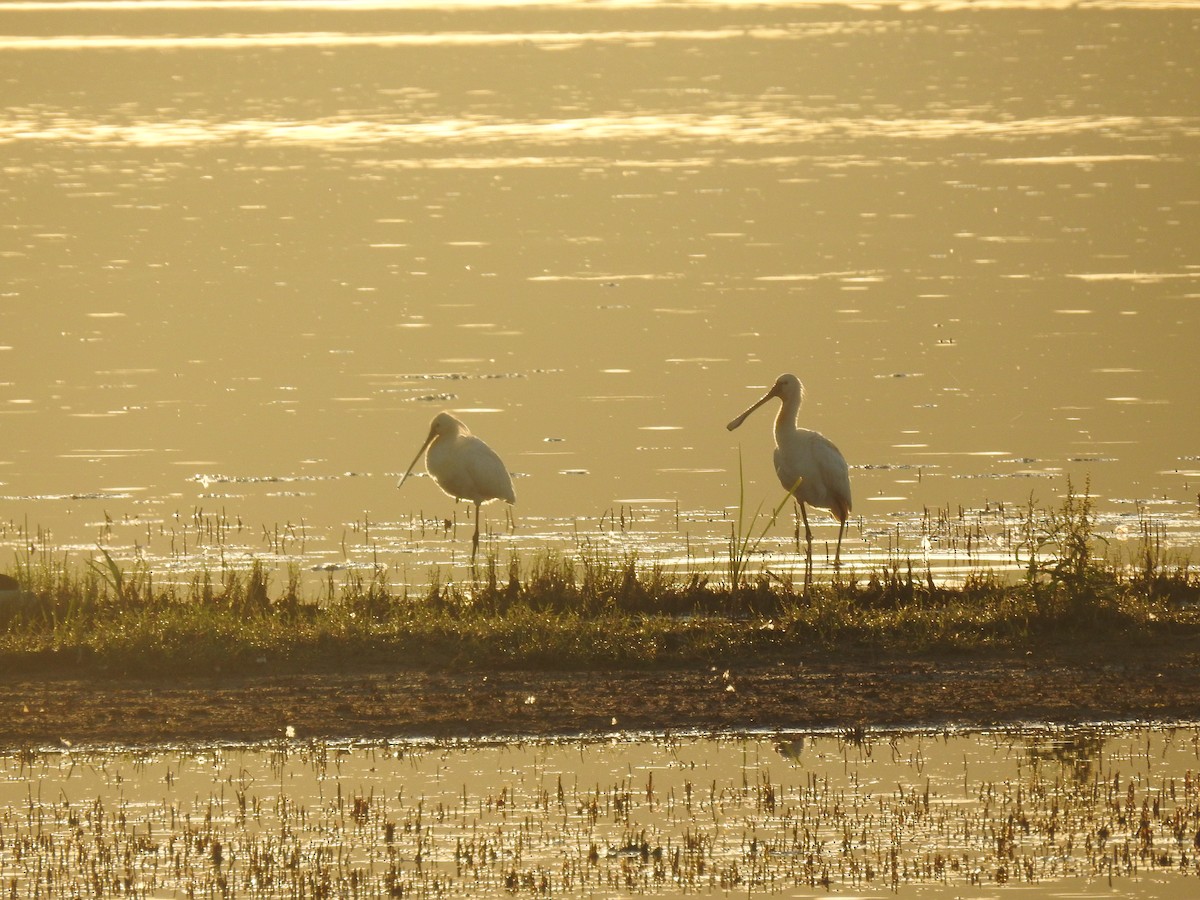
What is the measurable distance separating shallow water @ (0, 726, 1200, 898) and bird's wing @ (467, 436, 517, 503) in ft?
24.3

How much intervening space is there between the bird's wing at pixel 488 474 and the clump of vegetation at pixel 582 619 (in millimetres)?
3745

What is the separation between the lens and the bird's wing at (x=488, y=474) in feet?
57.9

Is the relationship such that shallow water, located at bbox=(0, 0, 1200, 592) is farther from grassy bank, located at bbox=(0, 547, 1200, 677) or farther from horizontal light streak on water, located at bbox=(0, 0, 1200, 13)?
horizontal light streak on water, located at bbox=(0, 0, 1200, 13)

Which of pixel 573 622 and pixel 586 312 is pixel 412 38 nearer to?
pixel 586 312

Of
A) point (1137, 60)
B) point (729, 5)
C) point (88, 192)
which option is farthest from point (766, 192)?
point (729, 5)

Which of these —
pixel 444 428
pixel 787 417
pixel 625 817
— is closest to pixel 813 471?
pixel 787 417

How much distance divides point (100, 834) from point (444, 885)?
148 cm

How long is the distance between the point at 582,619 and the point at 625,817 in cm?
354

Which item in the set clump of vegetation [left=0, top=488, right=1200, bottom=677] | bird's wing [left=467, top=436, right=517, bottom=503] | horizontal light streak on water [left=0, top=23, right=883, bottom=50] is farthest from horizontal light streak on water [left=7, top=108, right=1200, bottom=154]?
clump of vegetation [left=0, top=488, right=1200, bottom=677]

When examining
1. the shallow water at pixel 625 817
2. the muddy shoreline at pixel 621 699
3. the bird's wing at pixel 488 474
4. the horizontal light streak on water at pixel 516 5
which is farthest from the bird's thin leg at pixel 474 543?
the horizontal light streak on water at pixel 516 5

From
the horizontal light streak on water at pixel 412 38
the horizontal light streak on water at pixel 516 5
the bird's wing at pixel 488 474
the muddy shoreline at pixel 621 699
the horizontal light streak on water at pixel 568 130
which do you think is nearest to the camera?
the muddy shoreline at pixel 621 699

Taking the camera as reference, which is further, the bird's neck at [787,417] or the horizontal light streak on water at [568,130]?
the horizontal light streak on water at [568,130]

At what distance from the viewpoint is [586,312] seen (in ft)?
92.2

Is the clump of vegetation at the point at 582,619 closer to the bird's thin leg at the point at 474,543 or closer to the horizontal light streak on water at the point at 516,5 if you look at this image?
the bird's thin leg at the point at 474,543
